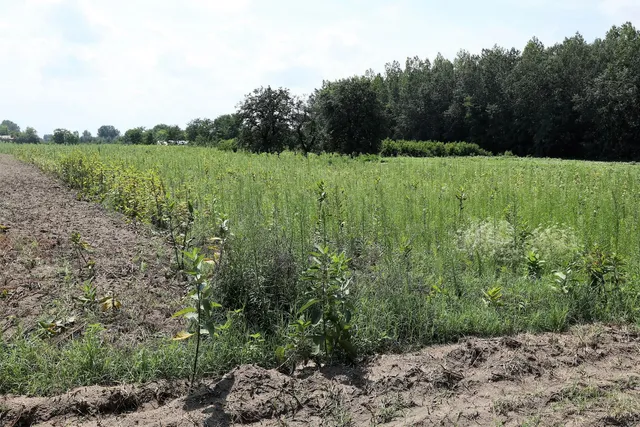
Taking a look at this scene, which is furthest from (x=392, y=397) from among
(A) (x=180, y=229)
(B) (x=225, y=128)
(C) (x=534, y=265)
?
(B) (x=225, y=128)

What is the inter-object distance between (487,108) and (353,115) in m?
31.4

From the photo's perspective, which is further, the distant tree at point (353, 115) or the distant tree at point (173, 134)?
the distant tree at point (173, 134)

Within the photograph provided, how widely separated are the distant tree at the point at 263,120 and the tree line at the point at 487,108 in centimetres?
7

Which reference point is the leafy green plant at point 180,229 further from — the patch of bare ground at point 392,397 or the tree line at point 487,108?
the tree line at point 487,108

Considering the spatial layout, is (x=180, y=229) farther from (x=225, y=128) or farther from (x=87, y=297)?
(x=225, y=128)

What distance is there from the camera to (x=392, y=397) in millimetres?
3277

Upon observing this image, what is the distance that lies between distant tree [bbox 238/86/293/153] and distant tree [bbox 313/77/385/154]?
3.20 meters

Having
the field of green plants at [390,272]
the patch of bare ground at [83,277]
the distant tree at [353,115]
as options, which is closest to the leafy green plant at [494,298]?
the field of green plants at [390,272]

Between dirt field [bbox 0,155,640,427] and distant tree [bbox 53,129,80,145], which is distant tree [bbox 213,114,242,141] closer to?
distant tree [bbox 53,129,80,145]

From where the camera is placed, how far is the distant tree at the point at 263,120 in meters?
34.7

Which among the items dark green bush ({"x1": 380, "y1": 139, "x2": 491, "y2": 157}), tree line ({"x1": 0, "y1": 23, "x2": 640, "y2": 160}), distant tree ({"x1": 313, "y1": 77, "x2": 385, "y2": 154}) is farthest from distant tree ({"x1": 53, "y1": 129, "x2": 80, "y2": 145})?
dark green bush ({"x1": 380, "y1": 139, "x2": 491, "y2": 157})

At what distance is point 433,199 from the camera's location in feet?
32.2

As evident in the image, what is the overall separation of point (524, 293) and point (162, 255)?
4.16 meters

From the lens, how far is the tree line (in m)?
35.2
